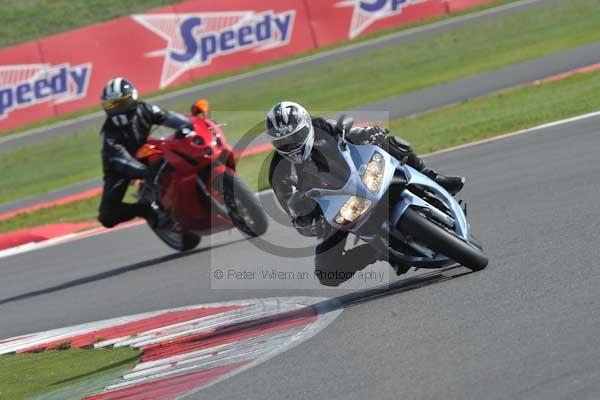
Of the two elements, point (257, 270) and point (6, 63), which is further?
point (6, 63)

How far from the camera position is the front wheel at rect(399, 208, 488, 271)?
680 cm

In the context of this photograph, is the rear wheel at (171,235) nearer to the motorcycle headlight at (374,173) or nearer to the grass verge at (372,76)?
the motorcycle headlight at (374,173)

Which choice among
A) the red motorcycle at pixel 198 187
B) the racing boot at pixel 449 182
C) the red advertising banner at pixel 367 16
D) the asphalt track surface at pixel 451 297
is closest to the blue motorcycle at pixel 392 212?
the asphalt track surface at pixel 451 297

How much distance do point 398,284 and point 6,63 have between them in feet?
60.9

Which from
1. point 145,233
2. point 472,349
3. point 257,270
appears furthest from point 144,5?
point 472,349

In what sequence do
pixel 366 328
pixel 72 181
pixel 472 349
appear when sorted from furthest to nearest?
pixel 72 181 → pixel 366 328 → pixel 472 349

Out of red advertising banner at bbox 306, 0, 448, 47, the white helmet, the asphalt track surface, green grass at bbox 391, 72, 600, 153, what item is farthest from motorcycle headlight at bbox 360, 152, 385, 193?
red advertising banner at bbox 306, 0, 448, 47

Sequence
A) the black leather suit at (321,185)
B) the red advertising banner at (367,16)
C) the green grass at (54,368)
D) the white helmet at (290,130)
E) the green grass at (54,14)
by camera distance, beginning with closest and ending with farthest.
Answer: the white helmet at (290,130) < the green grass at (54,368) < the black leather suit at (321,185) < the red advertising banner at (367,16) < the green grass at (54,14)

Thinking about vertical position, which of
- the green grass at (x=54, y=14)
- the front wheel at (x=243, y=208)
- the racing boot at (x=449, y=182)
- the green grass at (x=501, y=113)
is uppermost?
the racing boot at (x=449, y=182)

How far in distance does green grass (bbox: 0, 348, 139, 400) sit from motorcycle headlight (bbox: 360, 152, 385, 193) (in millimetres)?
1817

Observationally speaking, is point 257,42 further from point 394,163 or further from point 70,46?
point 394,163

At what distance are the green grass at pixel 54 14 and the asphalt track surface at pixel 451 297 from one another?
56.2ft

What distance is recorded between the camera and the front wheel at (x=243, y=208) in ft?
34.7

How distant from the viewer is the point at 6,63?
2455 cm
